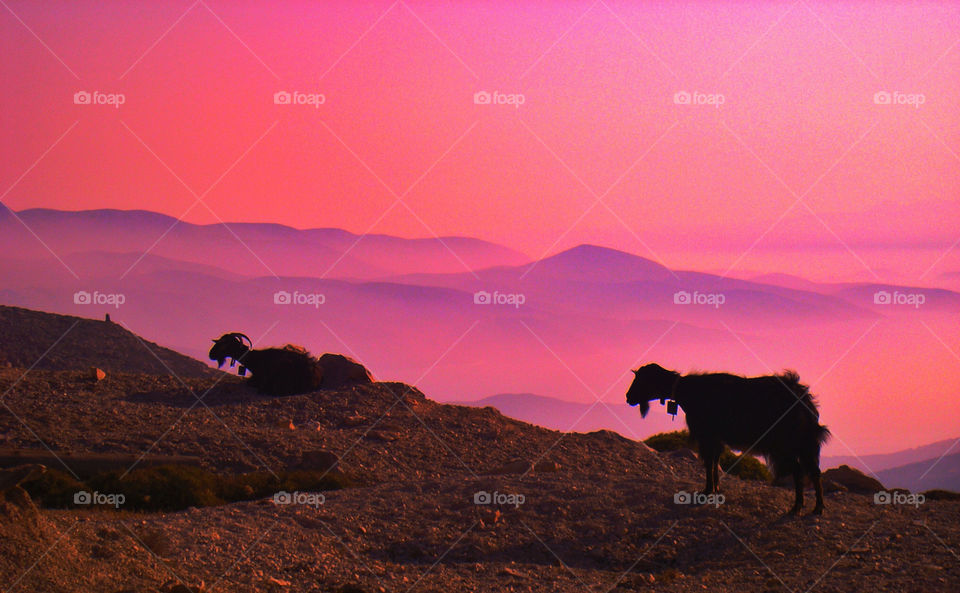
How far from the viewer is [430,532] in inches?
595

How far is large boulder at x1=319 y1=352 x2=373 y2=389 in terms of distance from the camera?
95.9 feet

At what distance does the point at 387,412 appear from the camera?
26.6 metres

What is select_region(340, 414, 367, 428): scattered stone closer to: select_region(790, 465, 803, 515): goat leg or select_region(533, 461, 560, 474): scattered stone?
select_region(533, 461, 560, 474): scattered stone

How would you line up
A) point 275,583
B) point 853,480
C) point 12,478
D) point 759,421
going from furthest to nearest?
point 853,480 < point 759,421 < point 12,478 < point 275,583

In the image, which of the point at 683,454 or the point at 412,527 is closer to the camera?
the point at 412,527

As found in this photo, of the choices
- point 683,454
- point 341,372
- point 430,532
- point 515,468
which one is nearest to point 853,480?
point 683,454

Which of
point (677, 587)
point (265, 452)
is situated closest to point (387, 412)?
point (265, 452)

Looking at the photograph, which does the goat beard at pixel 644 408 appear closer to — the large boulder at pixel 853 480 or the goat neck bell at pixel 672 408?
the goat neck bell at pixel 672 408

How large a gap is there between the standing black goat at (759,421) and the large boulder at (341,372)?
1340 cm

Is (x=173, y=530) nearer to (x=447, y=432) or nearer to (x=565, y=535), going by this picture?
(x=565, y=535)

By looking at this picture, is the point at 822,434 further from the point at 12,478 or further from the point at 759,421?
the point at 12,478

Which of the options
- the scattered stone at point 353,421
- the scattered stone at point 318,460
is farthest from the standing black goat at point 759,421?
Result: the scattered stone at point 353,421

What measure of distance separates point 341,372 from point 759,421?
628 inches

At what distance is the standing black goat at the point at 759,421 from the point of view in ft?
55.1
